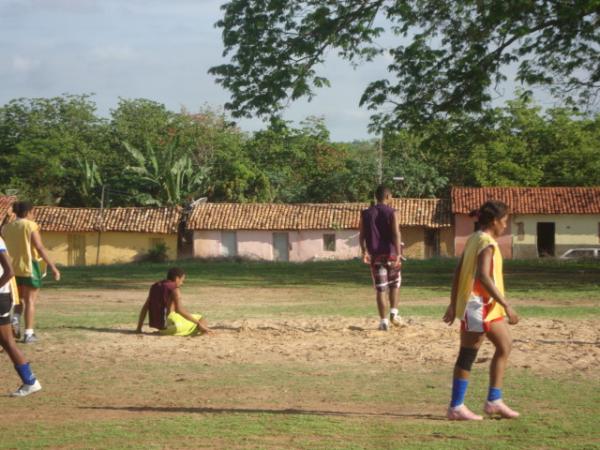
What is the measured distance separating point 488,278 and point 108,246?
4416 centimetres

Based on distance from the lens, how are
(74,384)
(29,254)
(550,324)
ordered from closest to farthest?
(74,384) < (29,254) < (550,324)

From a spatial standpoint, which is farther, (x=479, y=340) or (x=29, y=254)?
(x=29, y=254)

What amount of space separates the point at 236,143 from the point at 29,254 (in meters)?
46.8

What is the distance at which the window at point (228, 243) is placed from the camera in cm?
4891

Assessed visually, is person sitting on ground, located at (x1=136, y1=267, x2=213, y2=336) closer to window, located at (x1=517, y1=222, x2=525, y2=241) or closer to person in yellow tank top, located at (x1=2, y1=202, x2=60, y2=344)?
person in yellow tank top, located at (x1=2, y1=202, x2=60, y2=344)

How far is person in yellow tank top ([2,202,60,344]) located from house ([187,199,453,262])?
3729 centimetres

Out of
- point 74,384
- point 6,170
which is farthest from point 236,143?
point 74,384

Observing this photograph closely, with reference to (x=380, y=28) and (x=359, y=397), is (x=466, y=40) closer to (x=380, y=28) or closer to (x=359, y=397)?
(x=380, y=28)

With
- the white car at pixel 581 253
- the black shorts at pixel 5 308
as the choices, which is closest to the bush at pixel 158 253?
the white car at pixel 581 253

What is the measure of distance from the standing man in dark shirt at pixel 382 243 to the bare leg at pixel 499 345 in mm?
4756

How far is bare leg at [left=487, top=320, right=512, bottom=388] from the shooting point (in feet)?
20.4

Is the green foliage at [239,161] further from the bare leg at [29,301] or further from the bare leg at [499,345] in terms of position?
the bare leg at [499,345]

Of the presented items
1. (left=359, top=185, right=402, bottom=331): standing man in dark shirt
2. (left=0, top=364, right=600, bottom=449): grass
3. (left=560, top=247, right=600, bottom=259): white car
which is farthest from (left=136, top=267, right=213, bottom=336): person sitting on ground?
(left=560, top=247, right=600, bottom=259): white car

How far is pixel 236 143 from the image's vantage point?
186 ft
